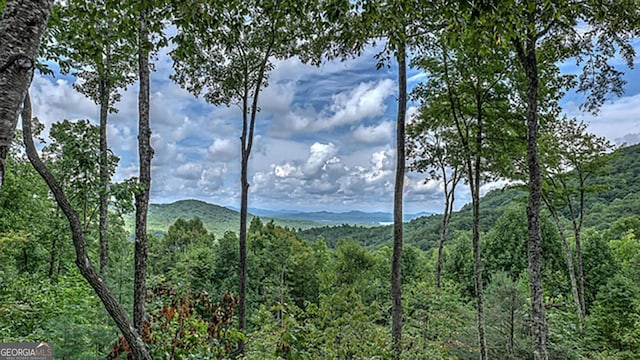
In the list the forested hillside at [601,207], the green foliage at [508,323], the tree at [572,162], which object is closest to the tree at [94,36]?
the green foliage at [508,323]

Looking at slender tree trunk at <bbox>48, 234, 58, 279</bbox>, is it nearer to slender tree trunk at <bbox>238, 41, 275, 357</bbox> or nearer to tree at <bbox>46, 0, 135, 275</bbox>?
slender tree trunk at <bbox>238, 41, 275, 357</bbox>

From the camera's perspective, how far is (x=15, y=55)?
110 centimetres

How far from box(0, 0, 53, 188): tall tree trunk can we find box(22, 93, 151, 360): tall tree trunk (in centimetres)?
191

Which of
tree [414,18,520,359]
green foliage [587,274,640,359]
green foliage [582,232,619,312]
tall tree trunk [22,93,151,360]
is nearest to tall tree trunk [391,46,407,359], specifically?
tree [414,18,520,359]

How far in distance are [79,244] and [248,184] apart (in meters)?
6.30

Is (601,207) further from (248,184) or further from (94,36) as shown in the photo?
(94,36)

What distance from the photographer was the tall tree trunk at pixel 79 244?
2713 millimetres

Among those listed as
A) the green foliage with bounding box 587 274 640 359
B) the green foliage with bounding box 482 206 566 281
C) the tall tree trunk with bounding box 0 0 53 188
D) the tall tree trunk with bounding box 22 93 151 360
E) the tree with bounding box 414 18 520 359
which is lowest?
the green foliage with bounding box 587 274 640 359

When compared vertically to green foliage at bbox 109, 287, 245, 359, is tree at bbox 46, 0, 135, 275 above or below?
above

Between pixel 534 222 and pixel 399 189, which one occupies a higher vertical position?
pixel 399 189

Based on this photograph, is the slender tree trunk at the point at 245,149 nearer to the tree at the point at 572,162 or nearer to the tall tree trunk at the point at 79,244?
the tall tree trunk at the point at 79,244

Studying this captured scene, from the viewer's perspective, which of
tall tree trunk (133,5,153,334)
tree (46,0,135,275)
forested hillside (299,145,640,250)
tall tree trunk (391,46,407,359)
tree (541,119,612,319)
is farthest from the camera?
forested hillside (299,145,640,250)

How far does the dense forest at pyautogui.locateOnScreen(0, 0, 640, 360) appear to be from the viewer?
210 cm

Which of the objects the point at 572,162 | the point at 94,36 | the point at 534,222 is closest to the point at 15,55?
the point at 94,36
